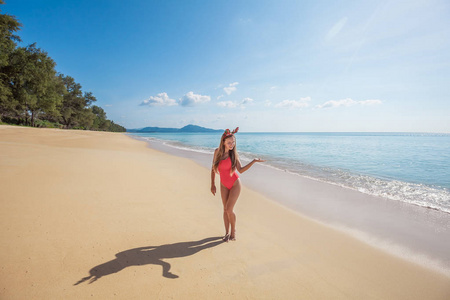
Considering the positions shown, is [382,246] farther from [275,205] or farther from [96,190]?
[96,190]

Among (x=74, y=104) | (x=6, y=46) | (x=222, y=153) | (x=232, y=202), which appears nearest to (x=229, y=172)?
(x=222, y=153)

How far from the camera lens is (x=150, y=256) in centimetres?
292

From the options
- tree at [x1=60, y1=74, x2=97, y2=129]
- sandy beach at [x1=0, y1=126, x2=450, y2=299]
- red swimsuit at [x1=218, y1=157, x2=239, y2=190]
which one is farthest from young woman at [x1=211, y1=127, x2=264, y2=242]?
tree at [x1=60, y1=74, x2=97, y2=129]

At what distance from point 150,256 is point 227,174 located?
6.13 feet

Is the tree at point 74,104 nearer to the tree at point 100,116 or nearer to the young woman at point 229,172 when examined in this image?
the tree at point 100,116

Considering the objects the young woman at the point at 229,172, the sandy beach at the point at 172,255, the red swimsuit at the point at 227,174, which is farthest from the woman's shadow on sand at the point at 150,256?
the red swimsuit at the point at 227,174

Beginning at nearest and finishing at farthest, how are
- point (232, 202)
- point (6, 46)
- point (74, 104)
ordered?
point (232, 202)
point (6, 46)
point (74, 104)

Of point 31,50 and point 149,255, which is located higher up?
point 31,50

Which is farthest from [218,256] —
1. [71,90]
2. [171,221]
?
[71,90]

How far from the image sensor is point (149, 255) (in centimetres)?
295

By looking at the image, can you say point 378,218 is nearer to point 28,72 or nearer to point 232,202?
point 232,202

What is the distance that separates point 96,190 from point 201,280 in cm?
453

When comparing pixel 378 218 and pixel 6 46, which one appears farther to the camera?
pixel 6 46

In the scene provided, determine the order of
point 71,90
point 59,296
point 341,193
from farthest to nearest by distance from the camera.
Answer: point 71,90
point 341,193
point 59,296
